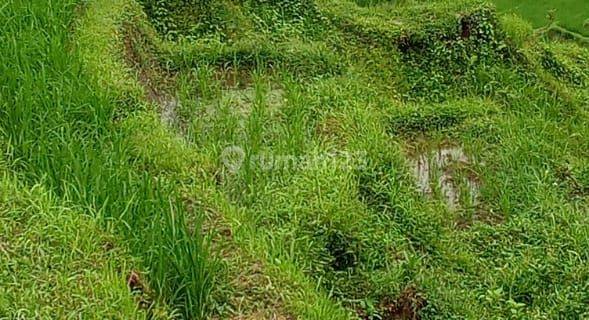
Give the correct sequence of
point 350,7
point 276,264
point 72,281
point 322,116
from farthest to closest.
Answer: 1. point 350,7
2. point 322,116
3. point 276,264
4. point 72,281

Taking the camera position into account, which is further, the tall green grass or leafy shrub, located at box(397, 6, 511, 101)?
leafy shrub, located at box(397, 6, 511, 101)

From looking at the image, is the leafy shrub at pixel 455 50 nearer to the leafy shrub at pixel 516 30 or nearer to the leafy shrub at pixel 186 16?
the leafy shrub at pixel 516 30

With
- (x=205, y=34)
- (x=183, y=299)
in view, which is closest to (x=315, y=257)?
(x=183, y=299)

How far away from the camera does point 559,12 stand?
7086mm

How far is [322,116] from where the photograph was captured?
451 cm

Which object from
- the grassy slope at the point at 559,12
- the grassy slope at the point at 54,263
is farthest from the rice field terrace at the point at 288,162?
the grassy slope at the point at 559,12

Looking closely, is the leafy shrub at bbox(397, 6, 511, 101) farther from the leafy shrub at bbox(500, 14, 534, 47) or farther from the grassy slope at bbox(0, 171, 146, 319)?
the grassy slope at bbox(0, 171, 146, 319)

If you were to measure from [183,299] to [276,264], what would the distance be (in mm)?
475

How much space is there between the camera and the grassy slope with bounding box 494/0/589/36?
274 inches

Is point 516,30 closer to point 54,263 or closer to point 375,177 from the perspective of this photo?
point 375,177

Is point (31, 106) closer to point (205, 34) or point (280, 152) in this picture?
point (280, 152)

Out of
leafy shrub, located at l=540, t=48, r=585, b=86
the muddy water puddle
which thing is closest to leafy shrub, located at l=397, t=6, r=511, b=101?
leafy shrub, located at l=540, t=48, r=585, b=86

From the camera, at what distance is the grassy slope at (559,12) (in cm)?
696

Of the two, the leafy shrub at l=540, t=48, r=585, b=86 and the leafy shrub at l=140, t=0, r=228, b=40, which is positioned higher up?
the leafy shrub at l=140, t=0, r=228, b=40
